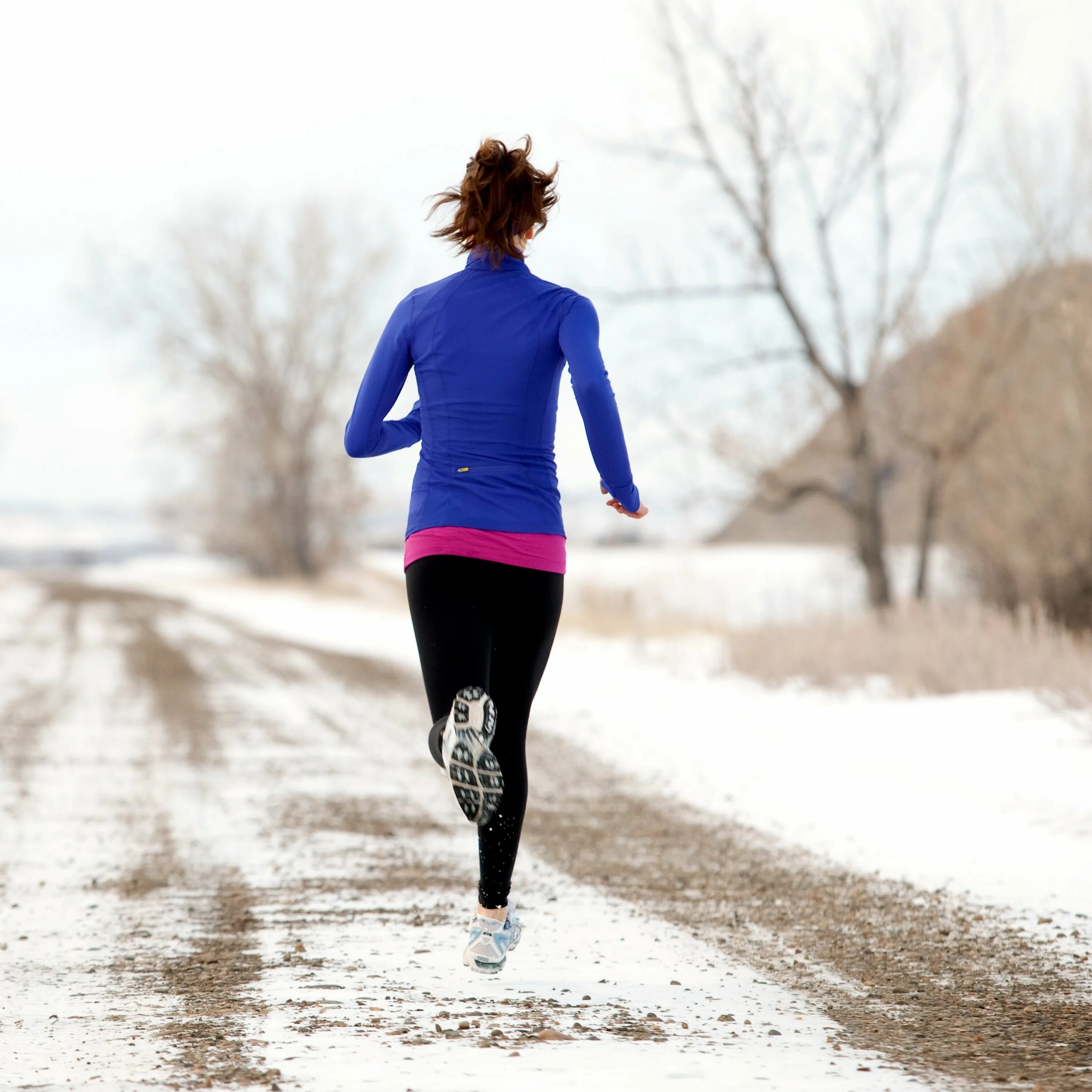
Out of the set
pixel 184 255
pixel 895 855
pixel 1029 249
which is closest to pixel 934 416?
pixel 1029 249

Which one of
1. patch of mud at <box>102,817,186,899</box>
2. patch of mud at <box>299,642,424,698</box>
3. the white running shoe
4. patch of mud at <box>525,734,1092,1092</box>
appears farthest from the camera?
patch of mud at <box>299,642,424,698</box>

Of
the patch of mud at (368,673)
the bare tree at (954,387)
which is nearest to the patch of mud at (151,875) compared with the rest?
the patch of mud at (368,673)

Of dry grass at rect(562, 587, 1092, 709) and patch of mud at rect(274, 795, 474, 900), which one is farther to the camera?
dry grass at rect(562, 587, 1092, 709)

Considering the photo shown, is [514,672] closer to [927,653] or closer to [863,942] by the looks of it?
[863,942]

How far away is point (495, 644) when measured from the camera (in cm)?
348

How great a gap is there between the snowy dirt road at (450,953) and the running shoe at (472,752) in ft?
1.70

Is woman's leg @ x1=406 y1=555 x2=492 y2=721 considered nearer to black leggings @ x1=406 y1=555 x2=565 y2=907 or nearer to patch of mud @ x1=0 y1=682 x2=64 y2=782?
black leggings @ x1=406 y1=555 x2=565 y2=907

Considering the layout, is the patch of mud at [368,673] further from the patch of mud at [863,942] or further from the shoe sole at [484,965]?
the shoe sole at [484,965]

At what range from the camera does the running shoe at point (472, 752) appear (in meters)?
3.29

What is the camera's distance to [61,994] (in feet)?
11.3

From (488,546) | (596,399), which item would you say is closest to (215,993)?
(488,546)

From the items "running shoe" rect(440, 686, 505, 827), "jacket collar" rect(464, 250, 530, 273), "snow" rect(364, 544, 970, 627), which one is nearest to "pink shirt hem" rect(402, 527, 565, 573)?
"running shoe" rect(440, 686, 505, 827)

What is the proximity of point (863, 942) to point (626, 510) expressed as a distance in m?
1.60

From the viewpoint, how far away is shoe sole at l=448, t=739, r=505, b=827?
3.29m
